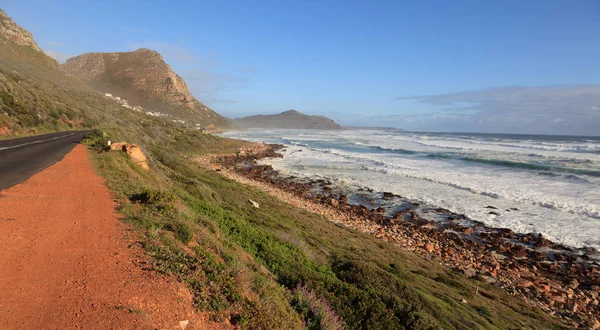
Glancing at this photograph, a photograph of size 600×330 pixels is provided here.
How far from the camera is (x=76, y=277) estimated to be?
4.07m

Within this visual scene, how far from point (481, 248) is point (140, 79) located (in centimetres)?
11979

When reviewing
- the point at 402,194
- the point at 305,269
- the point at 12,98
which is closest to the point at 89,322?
the point at 305,269

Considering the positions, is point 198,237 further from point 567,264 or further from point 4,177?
point 567,264

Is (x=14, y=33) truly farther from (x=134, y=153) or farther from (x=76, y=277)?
(x=76, y=277)

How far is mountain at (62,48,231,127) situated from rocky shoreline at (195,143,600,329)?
90.8 m

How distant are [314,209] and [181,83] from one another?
399 feet

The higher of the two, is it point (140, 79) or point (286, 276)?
point (140, 79)

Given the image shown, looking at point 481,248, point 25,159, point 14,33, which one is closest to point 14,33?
point 14,33

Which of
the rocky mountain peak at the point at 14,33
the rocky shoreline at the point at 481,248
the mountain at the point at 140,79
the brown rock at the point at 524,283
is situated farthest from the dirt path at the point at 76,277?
the mountain at the point at 140,79

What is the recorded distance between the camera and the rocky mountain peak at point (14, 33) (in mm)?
59312

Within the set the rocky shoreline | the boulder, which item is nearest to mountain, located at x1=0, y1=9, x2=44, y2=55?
the boulder

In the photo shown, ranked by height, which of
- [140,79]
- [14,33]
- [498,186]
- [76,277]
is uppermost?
[14,33]

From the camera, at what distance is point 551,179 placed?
93.0ft

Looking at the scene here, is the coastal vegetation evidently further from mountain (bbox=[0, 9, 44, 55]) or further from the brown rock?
mountain (bbox=[0, 9, 44, 55])
